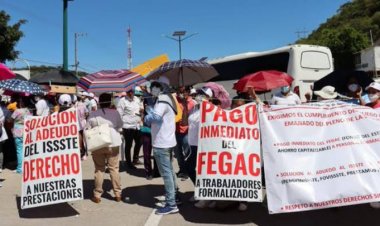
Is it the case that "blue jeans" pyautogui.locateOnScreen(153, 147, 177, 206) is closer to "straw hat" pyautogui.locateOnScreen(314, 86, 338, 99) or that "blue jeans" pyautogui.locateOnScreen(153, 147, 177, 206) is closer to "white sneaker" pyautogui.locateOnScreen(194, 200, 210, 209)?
"white sneaker" pyautogui.locateOnScreen(194, 200, 210, 209)

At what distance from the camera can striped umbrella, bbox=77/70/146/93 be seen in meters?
6.92

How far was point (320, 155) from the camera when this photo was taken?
571cm

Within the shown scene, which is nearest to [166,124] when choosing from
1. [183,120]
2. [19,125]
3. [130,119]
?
[183,120]

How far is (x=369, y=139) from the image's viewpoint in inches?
225

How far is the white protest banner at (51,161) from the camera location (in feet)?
21.2

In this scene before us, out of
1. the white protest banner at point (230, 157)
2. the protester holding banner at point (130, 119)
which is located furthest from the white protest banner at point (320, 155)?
the protester holding banner at point (130, 119)

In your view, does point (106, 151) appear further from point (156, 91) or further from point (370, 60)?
point (370, 60)

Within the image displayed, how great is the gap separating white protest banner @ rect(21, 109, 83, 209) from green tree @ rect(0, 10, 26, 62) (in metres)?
17.6

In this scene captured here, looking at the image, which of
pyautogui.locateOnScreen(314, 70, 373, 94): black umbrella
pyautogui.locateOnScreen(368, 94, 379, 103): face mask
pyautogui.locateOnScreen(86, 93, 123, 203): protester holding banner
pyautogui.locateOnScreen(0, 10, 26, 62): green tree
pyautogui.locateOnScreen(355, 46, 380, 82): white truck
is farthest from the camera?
pyautogui.locateOnScreen(355, 46, 380, 82): white truck

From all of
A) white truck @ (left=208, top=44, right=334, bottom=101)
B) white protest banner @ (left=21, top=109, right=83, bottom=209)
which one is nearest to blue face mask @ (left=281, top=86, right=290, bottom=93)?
white protest banner @ (left=21, top=109, right=83, bottom=209)

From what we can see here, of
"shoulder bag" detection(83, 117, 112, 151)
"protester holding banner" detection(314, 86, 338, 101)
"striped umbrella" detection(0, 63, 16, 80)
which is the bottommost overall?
"shoulder bag" detection(83, 117, 112, 151)

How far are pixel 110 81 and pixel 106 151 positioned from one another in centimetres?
105

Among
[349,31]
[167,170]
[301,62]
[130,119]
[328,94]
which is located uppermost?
[349,31]

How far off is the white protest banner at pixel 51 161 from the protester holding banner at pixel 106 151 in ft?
1.40
